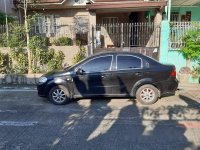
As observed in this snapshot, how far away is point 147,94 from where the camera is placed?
7938mm

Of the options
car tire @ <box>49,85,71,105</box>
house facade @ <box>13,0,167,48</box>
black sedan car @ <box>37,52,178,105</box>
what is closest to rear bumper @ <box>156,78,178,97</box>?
black sedan car @ <box>37,52,178,105</box>

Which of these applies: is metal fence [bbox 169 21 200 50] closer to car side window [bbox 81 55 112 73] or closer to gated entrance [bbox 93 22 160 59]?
gated entrance [bbox 93 22 160 59]

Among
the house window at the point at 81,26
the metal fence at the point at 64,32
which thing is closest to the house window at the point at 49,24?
the metal fence at the point at 64,32

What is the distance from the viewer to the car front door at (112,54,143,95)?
7940 millimetres

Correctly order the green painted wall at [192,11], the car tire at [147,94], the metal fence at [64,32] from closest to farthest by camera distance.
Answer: the car tire at [147,94] → the metal fence at [64,32] → the green painted wall at [192,11]

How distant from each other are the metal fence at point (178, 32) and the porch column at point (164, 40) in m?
0.19

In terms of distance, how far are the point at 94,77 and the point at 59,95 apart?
1.21m

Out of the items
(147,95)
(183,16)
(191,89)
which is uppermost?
(183,16)

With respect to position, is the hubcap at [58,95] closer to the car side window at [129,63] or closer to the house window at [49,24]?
the car side window at [129,63]

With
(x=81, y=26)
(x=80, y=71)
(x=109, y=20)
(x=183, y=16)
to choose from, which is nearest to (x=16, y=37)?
(x=80, y=71)

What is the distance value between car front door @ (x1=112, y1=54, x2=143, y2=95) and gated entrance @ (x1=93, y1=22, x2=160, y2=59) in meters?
4.51

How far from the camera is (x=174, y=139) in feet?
17.5

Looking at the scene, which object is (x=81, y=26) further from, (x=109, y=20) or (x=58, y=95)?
(x=58, y=95)

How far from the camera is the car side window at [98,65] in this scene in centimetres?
805
